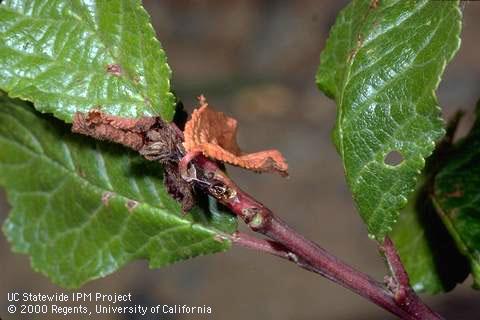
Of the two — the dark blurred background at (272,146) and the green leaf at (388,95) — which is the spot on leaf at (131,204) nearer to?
the green leaf at (388,95)

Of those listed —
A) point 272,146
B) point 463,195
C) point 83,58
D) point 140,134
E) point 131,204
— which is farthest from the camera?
point 272,146

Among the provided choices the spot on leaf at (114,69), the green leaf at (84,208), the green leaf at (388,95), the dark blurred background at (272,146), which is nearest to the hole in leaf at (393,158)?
the green leaf at (388,95)

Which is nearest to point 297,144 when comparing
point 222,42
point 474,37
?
point 222,42

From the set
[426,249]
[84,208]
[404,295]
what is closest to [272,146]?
[426,249]

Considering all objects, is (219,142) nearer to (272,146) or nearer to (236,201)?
(236,201)

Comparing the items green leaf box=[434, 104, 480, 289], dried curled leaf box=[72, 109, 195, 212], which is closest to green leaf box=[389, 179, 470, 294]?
green leaf box=[434, 104, 480, 289]

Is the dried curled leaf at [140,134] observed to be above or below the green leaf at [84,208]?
above
